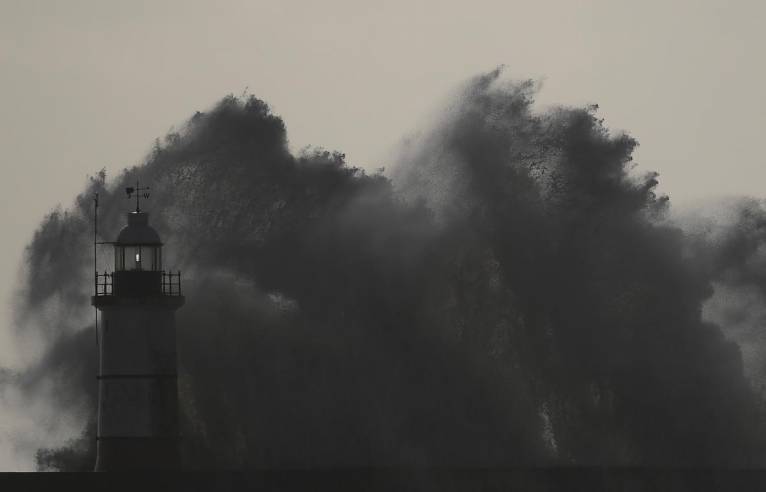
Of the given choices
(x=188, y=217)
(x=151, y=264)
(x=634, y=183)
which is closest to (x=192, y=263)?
(x=188, y=217)

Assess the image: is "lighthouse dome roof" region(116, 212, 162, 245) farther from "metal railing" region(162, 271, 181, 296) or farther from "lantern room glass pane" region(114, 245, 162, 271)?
"metal railing" region(162, 271, 181, 296)

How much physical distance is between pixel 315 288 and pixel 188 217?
3290 millimetres

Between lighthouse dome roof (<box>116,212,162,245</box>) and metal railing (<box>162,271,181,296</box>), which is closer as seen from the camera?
lighthouse dome roof (<box>116,212,162,245</box>)

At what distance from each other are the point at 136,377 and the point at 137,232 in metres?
3.05

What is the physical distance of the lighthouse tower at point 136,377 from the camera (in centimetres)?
5162

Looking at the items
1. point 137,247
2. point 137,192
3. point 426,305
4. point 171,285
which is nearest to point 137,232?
point 137,247

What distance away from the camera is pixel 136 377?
170 ft

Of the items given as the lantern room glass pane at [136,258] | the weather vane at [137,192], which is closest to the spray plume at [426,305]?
the weather vane at [137,192]

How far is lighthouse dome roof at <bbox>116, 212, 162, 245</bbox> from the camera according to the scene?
52.6m

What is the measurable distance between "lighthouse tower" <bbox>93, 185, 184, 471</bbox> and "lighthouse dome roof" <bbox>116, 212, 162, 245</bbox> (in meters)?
0.74

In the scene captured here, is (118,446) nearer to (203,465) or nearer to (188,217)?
(203,465)

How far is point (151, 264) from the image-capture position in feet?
173

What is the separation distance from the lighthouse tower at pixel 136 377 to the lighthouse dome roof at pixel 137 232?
0.74 meters

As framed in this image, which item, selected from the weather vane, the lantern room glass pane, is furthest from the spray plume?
the lantern room glass pane
